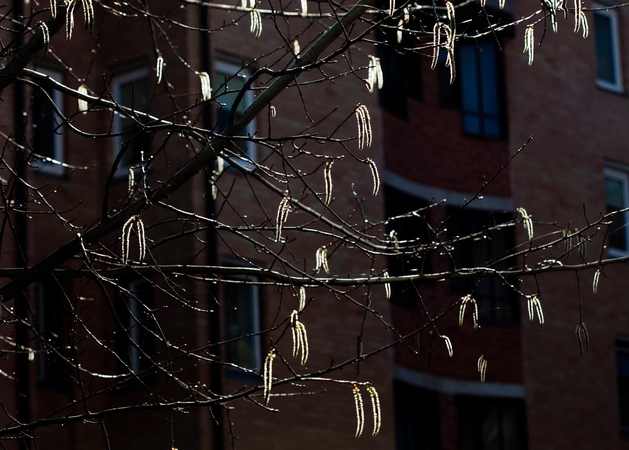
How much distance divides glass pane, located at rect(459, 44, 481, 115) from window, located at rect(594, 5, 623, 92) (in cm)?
356

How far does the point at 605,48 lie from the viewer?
27.0 metres

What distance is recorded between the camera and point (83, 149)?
19.8 metres

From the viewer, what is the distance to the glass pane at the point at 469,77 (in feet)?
79.8

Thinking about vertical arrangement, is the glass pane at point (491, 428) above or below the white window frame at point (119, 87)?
below

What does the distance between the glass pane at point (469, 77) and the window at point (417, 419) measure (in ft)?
16.4

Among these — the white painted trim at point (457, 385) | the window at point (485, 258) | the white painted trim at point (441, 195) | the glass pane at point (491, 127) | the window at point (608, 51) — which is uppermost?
the window at point (608, 51)

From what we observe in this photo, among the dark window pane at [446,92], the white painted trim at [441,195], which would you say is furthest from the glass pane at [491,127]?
the white painted trim at [441,195]

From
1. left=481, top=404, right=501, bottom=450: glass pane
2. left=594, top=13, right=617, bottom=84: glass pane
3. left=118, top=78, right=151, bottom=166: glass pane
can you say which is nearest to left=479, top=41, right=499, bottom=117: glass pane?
left=594, top=13, right=617, bottom=84: glass pane

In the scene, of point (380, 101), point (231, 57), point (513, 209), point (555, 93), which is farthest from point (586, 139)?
point (231, 57)

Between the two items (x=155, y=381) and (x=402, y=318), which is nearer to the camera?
(x=155, y=381)

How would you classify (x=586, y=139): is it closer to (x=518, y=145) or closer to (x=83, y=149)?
(x=518, y=145)

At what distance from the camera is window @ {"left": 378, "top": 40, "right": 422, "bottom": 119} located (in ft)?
74.7

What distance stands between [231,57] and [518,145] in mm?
6571

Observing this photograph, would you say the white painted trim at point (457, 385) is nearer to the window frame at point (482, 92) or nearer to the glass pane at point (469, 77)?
the window frame at point (482, 92)
